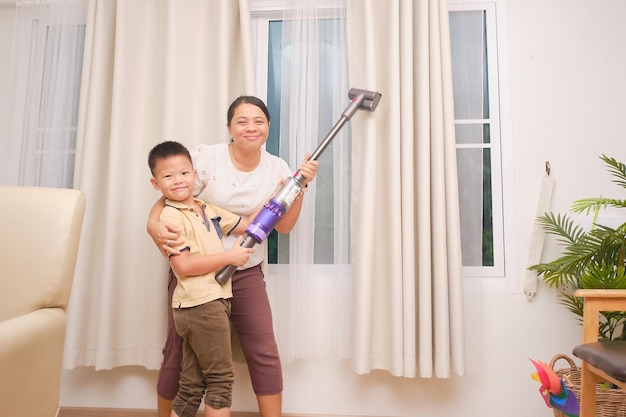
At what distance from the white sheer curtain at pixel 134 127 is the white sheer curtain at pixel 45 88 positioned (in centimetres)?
11

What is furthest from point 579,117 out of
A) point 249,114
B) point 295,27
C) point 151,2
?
point 151,2

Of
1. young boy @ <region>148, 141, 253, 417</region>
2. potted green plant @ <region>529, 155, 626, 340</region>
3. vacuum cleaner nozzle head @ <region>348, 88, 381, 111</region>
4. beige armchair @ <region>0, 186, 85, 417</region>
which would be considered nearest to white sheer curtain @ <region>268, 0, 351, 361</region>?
vacuum cleaner nozzle head @ <region>348, 88, 381, 111</region>

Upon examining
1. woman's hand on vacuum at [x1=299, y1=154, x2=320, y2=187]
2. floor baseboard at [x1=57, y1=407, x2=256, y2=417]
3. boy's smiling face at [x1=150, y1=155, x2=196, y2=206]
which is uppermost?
woman's hand on vacuum at [x1=299, y1=154, x2=320, y2=187]

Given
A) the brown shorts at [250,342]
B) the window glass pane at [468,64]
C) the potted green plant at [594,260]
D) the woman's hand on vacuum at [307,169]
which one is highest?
the window glass pane at [468,64]

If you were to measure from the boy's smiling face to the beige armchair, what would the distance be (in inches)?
11.0

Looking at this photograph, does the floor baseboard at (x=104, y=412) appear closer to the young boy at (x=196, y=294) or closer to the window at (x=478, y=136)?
the young boy at (x=196, y=294)

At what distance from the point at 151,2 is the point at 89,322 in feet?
4.77

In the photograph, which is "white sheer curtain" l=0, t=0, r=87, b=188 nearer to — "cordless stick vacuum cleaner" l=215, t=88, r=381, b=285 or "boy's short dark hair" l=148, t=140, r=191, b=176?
"boy's short dark hair" l=148, t=140, r=191, b=176

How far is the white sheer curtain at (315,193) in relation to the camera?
2080 millimetres

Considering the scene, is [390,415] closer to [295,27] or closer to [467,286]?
[467,286]

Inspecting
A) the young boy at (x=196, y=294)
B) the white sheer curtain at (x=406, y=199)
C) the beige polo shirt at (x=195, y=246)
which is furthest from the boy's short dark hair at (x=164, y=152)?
the white sheer curtain at (x=406, y=199)

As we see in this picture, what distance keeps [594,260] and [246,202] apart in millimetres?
1293

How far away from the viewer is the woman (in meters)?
1.83

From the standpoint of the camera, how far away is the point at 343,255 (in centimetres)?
211
